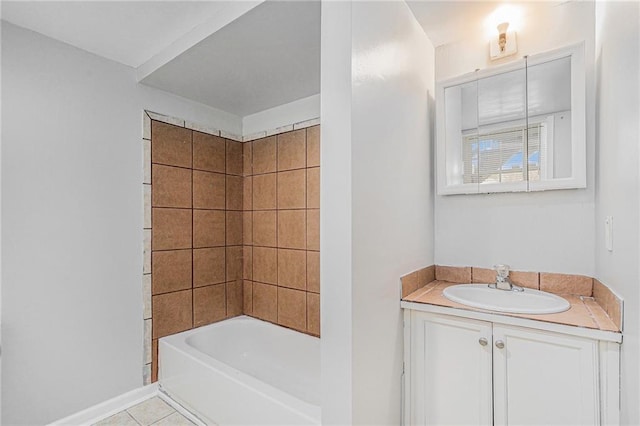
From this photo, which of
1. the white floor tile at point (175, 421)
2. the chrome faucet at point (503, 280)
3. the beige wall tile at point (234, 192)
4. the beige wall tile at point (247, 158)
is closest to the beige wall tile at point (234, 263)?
the beige wall tile at point (234, 192)

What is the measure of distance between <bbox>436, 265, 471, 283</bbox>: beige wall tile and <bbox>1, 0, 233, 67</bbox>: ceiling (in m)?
1.93

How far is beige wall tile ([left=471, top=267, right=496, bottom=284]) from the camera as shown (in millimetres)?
1957

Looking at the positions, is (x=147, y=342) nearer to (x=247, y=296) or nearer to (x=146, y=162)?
(x=247, y=296)

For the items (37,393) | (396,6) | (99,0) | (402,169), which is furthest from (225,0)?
(37,393)

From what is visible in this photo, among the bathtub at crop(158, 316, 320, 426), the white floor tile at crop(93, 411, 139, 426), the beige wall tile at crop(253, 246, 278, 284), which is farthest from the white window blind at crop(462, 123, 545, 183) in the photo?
the white floor tile at crop(93, 411, 139, 426)

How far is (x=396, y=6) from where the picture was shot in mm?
1662

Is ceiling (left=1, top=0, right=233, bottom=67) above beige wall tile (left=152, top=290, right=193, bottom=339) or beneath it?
above

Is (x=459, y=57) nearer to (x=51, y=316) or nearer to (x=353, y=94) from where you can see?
(x=353, y=94)

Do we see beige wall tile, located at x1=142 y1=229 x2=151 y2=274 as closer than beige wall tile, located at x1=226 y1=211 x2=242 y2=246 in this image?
Yes

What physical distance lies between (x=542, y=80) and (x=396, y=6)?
2.86ft

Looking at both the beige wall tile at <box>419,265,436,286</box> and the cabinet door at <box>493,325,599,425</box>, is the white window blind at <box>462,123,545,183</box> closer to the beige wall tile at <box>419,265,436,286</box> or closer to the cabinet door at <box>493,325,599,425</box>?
the beige wall tile at <box>419,265,436,286</box>

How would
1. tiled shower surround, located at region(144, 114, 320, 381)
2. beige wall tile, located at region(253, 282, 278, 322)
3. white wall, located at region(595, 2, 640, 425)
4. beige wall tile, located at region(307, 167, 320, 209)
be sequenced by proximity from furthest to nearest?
beige wall tile, located at region(253, 282, 278, 322) < beige wall tile, located at region(307, 167, 320, 209) < tiled shower surround, located at region(144, 114, 320, 381) < white wall, located at region(595, 2, 640, 425)

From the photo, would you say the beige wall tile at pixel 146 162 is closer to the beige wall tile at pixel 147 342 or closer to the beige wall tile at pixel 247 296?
the beige wall tile at pixel 147 342

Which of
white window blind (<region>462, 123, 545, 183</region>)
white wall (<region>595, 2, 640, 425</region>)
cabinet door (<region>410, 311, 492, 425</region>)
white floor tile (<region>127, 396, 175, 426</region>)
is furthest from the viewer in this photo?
white floor tile (<region>127, 396, 175, 426</region>)
